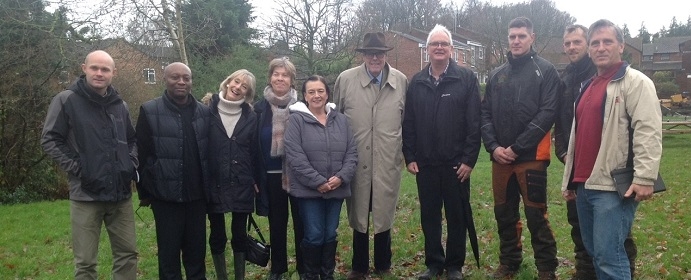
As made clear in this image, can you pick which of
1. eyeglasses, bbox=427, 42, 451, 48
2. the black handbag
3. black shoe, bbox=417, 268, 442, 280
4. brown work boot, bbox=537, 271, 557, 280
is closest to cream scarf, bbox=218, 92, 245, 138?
the black handbag

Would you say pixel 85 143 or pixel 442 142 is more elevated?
pixel 85 143

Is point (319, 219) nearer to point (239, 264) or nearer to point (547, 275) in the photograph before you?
point (239, 264)

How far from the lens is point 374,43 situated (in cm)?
563

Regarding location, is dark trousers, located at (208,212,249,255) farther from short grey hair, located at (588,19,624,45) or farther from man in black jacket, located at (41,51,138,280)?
short grey hair, located at (588,19,624,45)

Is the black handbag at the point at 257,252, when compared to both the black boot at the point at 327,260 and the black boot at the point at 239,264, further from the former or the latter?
the black boot at the point at 327,260

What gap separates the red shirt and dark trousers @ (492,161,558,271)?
35.4 inches

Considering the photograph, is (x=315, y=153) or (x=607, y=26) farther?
(x=315, y=153)

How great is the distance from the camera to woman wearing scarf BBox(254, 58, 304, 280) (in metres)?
5.36

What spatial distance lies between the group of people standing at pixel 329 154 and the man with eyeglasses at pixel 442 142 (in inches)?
0.5

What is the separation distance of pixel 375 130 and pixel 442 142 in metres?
0.69

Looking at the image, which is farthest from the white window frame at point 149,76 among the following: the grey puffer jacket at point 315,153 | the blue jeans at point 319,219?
the blue jeans at point 319,219

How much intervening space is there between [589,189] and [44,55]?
56.9 ft

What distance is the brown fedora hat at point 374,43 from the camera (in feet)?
18.4

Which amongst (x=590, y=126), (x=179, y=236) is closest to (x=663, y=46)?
(x=590, y=126)
